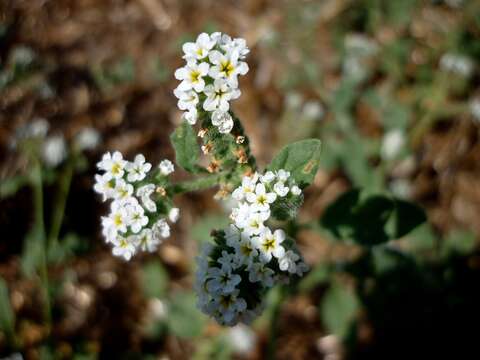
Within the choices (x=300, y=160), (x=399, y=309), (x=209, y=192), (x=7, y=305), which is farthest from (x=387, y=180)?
(x=7, y=305)

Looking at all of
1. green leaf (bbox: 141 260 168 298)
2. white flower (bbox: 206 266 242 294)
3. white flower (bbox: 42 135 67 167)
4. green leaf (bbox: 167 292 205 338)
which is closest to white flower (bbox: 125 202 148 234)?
white flower (bbox: 206 266 242 294)

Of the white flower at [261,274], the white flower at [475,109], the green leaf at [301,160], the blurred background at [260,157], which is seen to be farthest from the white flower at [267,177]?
the white flower at [475,109]

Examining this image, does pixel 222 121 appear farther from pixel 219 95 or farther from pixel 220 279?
pixel 220 279

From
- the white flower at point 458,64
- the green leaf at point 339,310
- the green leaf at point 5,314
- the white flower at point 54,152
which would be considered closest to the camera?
the green leaf at point 5,314

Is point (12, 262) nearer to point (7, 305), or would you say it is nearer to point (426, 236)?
point (7, 305)

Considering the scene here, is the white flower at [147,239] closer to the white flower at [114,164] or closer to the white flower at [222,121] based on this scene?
the white flower at [114,164]

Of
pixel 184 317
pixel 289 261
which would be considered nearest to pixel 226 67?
pixel 289 261
